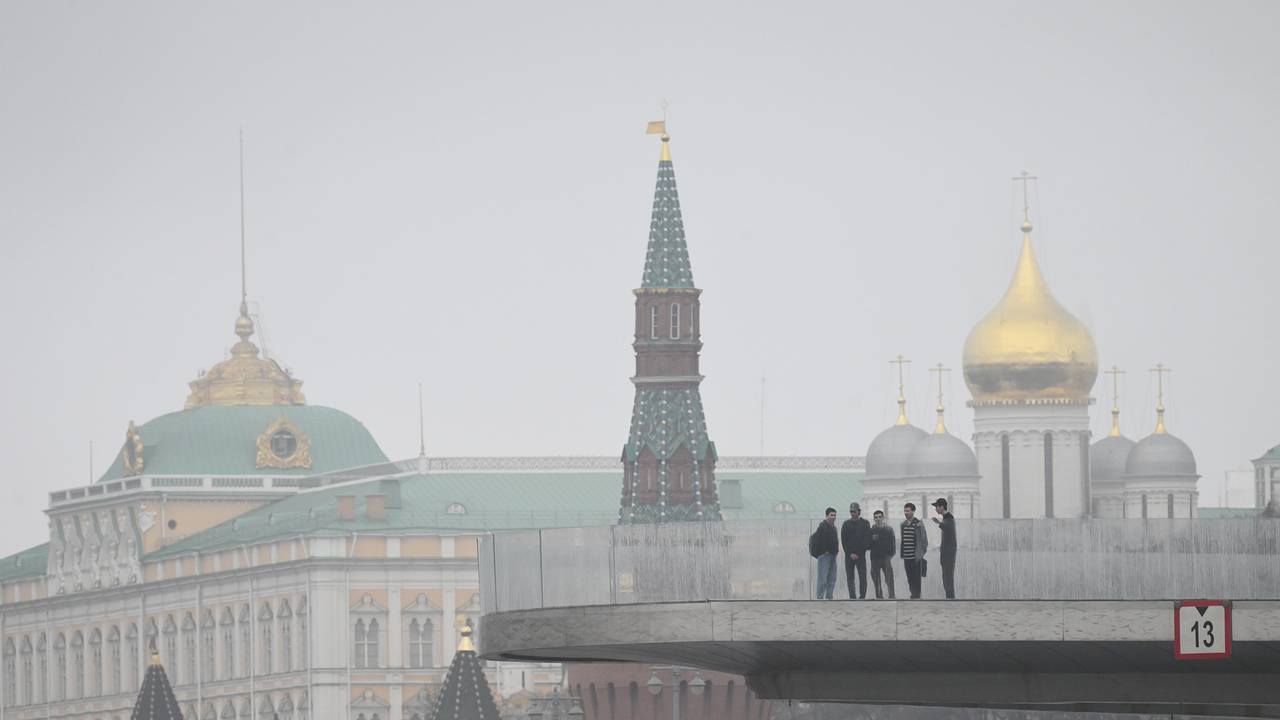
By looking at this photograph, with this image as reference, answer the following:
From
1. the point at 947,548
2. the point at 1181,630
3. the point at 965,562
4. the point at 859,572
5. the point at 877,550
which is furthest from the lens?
the point at 965,562

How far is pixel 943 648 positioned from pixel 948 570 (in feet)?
7.90

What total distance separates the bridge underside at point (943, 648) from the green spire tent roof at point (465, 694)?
90790 mm

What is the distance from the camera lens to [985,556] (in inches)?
3014

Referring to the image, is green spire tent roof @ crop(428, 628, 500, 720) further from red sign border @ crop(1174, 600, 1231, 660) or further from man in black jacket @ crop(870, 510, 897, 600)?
red sign border @ crop(1174, 600, 1231, 660)

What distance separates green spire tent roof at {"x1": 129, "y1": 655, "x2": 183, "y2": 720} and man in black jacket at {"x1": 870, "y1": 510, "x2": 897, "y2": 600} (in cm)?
11348

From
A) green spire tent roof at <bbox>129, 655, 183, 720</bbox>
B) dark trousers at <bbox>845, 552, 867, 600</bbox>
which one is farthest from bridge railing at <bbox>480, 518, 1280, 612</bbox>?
green spire tent roof at <bbox>129, 655, 183, 720</bbox>

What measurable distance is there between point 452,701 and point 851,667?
93.8m

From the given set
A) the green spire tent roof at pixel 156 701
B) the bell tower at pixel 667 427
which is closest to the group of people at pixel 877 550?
the bell tower at pixel 667 427

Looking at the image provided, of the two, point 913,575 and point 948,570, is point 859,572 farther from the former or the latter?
point 948,570

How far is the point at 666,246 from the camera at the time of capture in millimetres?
175625

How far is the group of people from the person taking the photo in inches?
2884

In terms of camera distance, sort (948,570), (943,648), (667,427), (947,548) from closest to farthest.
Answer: (947,548) → (948,570) → (943,648) → (667,427)

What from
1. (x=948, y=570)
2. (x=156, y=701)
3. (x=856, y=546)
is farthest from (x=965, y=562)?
(x=156, y=701)

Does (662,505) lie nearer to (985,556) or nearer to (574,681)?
(574,681)
